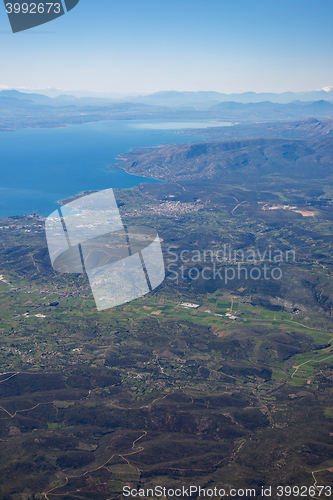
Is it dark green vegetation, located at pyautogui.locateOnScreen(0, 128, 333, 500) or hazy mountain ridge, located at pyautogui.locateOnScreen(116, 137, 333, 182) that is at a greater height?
hazy mountain ridge, located at pyautogui.locateOnScreen(116, 137, 333, 182)

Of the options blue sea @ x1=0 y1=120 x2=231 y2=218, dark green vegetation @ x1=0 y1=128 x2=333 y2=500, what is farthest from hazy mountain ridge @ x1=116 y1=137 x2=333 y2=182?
dark green vegetation @ x1=0 y1=128 x2=333 y2=500

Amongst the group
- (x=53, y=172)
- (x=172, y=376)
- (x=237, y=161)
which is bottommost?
(x=172, y=376)


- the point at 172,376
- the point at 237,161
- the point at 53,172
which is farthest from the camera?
the point at 237,161

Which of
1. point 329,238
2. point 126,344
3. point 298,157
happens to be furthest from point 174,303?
point 298,157

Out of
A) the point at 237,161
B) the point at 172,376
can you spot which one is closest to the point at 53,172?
the point at 237,161

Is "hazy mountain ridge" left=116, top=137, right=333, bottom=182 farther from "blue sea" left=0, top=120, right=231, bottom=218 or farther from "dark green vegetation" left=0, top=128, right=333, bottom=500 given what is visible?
"dark green vegetation" left=0, top=128, right=333, bottom=500

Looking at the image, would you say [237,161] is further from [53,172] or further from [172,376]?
[172,376]

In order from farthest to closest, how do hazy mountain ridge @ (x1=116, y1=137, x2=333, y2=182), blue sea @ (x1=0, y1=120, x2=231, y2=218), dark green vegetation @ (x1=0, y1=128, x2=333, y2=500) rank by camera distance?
hazy mountain ridge @ (x1=116, y1=137, x2=333, y2=182) < blue sea @ (x1=0, y1=120, x2=231, y2=218) < dark green vegetation @ (x1=0, y1=128, x2=333, y2=500)

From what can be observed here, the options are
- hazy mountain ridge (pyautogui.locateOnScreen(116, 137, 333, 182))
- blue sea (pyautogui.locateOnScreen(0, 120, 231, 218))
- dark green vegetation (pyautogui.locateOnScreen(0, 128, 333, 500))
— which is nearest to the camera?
dark green vegetation (pyautogui.locateOnScreen(0, 128, 333, 500))

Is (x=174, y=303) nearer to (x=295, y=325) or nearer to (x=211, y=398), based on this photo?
(x=295, y=325)
